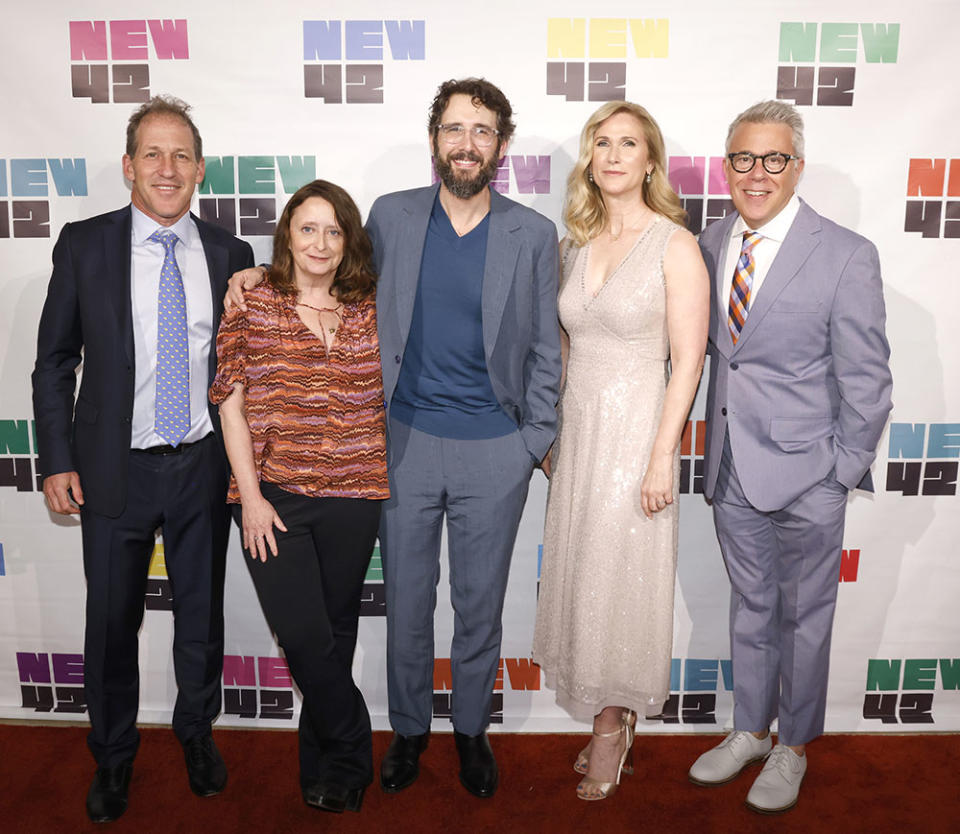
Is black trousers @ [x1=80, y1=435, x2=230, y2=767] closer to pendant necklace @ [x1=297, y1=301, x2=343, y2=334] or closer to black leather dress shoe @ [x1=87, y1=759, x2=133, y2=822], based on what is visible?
black leather dress shoe @ [x1=87, y1=759, x2=133, y2=822]

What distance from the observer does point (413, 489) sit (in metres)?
2.49

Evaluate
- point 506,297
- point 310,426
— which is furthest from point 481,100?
point 310,426

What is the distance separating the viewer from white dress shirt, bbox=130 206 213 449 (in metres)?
2.45

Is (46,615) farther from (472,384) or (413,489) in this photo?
(472,384)

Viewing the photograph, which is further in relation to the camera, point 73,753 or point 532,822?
point 73,753

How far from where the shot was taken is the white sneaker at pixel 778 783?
2.57m

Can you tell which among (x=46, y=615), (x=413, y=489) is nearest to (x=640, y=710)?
(x=413, y=489)

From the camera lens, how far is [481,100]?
2389 mm

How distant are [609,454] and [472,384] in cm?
46

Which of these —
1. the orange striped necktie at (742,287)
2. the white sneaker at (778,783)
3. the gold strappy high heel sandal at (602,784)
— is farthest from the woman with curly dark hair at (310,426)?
the white sneaker at (778,783)

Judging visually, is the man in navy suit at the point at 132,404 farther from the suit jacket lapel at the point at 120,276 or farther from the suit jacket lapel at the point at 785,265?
the suit jacket lapel at the point at 785,265

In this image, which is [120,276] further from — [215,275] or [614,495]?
[614,495]

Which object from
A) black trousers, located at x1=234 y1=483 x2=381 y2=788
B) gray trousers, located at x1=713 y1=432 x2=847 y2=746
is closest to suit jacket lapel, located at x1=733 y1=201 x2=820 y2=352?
gray trousers, located at x1=713 y1=432 x2=847 y2=746

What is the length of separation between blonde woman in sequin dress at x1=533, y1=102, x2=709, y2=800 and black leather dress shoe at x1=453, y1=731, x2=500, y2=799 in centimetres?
33
